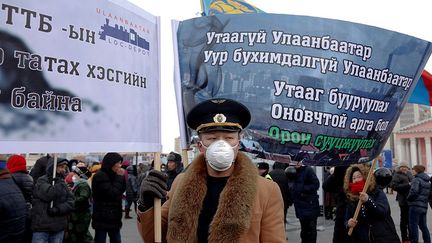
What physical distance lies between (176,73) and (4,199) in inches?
77.8

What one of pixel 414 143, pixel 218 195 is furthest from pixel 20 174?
pixel 414 143

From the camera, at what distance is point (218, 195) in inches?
87.5

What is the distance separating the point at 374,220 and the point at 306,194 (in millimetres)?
2390

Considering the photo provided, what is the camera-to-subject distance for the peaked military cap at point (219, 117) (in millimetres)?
2273

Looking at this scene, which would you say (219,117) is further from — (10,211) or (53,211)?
(53,211)

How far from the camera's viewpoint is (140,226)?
2371 mm

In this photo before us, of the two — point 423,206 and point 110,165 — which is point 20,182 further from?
point 423,206

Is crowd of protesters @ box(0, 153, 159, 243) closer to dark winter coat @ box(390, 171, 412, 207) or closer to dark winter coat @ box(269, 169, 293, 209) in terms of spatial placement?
dark winter coat @ box(269, 169, 293, 209)

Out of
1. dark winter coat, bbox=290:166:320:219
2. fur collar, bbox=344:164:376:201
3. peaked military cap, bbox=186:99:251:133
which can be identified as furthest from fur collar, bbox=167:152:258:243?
dark winter coat, bbox=290:166:320:219

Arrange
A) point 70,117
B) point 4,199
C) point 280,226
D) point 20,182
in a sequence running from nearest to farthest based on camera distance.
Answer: point 280,226 < point 70,117 < point 4,199 < point 20,182

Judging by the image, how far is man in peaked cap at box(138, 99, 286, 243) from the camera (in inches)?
81.2

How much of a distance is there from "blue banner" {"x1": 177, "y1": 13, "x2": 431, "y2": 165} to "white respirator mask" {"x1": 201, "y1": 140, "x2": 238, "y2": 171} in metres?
2.08

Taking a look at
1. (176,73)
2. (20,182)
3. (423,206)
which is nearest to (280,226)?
(176,73)

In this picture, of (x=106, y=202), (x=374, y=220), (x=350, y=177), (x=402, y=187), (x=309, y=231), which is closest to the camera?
(x=374, y=220)
